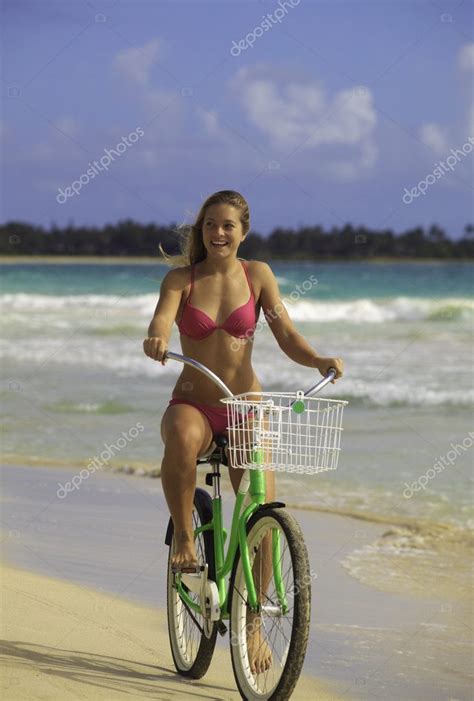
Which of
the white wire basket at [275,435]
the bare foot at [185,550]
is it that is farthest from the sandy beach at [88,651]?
the white wire basket at [275,435]

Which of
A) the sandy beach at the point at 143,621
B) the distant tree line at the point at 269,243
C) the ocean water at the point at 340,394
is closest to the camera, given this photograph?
the sandy beach at the point at 143,621

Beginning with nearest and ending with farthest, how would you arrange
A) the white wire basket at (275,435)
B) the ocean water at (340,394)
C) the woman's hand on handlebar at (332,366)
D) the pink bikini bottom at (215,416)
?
1. the white wire basket at (275,435)
2. the woman's hand on handlebar at (332,366)
3. the pink bikini bottom at (215,416)
4. the ocean water at (340,394)

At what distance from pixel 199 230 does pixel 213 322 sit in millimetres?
375

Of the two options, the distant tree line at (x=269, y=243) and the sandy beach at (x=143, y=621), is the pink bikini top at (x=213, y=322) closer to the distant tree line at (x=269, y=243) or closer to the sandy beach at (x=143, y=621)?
the sandy beach at (x=143, y=621)

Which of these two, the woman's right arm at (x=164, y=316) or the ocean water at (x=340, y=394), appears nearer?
the woman's right arm at (x=164, y=316)

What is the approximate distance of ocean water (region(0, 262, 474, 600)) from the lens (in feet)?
27.7

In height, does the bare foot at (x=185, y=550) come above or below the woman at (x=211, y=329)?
below

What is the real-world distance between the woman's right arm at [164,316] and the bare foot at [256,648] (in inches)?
37.2

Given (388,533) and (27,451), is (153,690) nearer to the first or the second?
(388,533)

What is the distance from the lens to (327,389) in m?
13.8

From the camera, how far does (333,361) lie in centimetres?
418

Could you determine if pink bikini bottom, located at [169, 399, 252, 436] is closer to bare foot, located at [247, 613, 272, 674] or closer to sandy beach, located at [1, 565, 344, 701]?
bare foot, located at [247, 613, 272, 674]

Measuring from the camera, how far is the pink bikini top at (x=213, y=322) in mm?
4363

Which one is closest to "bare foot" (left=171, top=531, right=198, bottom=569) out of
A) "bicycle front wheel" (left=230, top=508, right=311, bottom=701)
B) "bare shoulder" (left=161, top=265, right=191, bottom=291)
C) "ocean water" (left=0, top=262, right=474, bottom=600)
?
"bicycle front wheel" (left=230, top=508, right=311, bottom=701)
